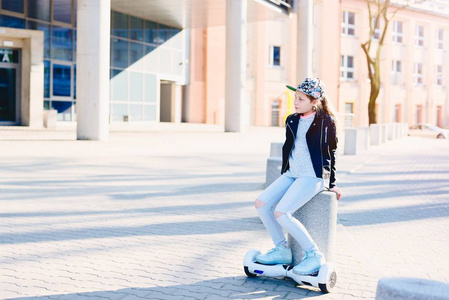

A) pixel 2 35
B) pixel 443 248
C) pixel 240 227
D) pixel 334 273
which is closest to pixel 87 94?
pixel 2 35

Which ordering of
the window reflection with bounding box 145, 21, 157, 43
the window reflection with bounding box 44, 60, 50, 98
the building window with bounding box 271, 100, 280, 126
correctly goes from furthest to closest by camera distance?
the building window with bounding box 271, 100, 280, 126 → the window reflection with bounding box 145, 21, 157, 43 → the window reflection with bounding box 44, 60, 50, 98

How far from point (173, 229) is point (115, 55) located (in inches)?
1168

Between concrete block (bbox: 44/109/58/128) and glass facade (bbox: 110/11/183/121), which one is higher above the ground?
glass facade (bbox: 110/11/183/121)

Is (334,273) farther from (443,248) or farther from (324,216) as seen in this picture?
(443,248)

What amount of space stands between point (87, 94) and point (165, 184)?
9.76m

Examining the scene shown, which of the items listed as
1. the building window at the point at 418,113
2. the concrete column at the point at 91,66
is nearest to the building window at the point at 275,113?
the building window at the point at 418,113

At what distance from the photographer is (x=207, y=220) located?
8.18m

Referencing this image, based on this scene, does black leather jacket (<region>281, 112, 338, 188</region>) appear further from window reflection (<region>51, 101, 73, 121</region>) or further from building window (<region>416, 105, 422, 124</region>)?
building window (<region>416, 105, 422, 124</region>)

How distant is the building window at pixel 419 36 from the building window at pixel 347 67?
34.5 ft

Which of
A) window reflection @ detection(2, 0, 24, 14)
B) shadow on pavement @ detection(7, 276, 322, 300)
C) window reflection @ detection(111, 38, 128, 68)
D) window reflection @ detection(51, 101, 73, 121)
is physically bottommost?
shadow on pavement @ detection(7, 276, 322, 300)

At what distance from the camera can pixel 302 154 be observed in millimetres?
5430

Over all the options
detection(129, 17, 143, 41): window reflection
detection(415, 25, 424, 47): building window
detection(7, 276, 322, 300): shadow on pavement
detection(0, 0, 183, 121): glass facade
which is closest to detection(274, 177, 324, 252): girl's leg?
detection(7, 276, 322, 300): shadow on pavement

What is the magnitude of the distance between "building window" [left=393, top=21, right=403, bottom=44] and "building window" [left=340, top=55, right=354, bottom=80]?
22.8 ft

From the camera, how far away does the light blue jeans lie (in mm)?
5237
